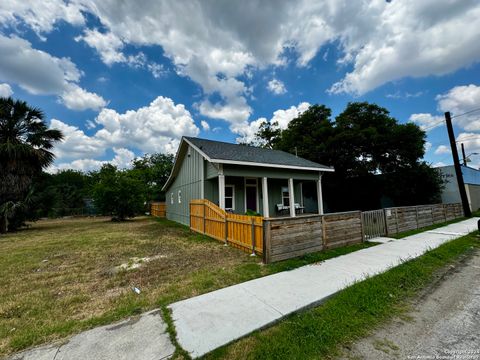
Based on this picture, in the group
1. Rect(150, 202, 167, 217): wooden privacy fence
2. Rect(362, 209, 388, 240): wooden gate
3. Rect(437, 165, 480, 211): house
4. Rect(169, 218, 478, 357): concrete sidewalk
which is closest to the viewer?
Rect(169, 218, 478, 357): concrete sidewalk

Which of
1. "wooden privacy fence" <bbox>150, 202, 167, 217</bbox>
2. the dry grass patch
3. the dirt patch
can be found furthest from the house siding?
the dirt patch

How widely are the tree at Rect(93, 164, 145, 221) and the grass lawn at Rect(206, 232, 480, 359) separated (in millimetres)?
17709

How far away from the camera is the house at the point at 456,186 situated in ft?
52.2

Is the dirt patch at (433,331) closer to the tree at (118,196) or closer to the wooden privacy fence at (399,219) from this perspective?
the wooden privacy fence at (399,219)

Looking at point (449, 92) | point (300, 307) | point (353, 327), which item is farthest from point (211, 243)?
point (449, 92)

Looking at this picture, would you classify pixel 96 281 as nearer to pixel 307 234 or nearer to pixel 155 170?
pixel 307 234

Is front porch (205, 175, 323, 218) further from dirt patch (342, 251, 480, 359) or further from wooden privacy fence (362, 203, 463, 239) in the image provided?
dirt patch (342, 251, 480, 359)

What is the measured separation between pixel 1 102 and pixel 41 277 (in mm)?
13983

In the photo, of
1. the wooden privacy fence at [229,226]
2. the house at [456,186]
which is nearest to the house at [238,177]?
the wooden privacy fence at [229,226]

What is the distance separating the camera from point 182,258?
5.61 metres

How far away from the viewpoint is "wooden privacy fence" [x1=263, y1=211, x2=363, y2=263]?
4.96m

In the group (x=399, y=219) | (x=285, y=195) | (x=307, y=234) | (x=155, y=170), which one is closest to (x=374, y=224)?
(x=399, y=219)

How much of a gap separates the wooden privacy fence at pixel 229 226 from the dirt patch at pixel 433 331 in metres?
3.37

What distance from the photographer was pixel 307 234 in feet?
18.2
